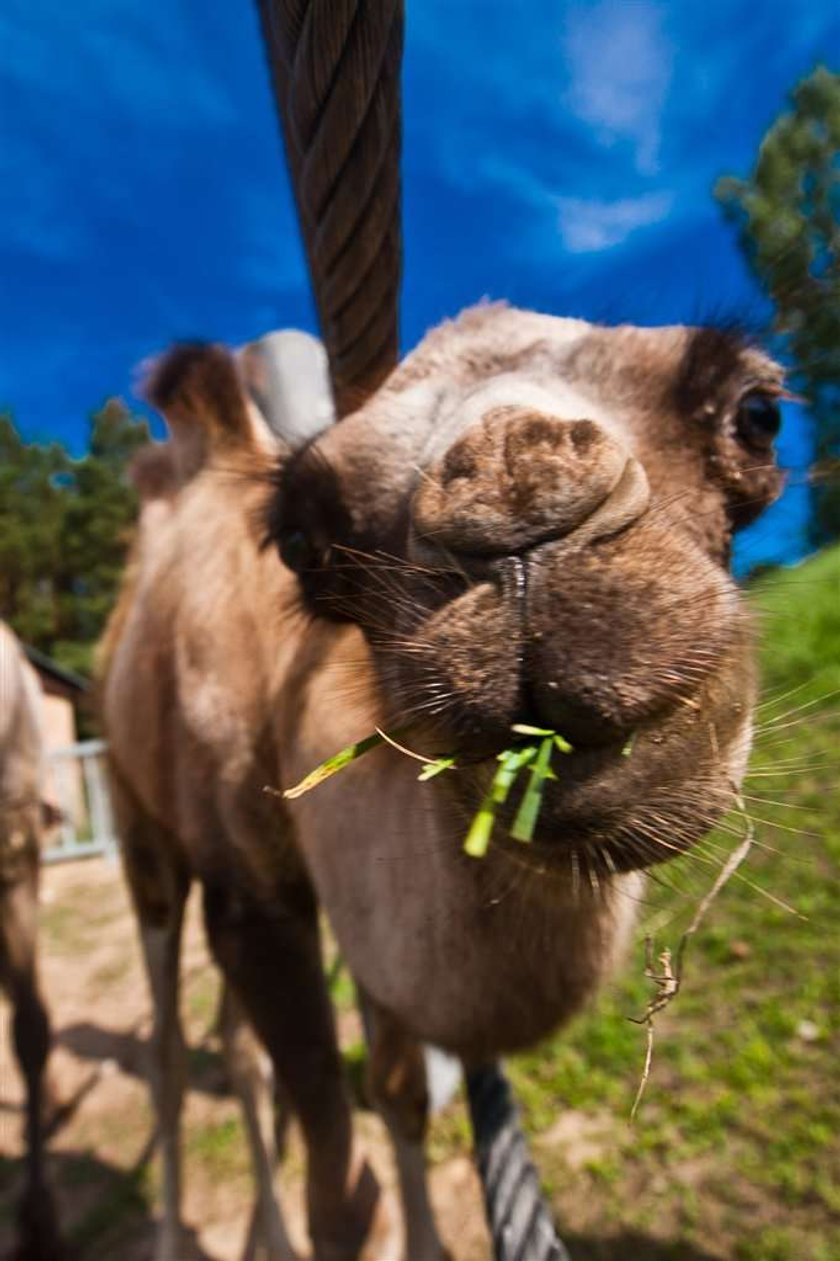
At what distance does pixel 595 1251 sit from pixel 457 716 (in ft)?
9.41

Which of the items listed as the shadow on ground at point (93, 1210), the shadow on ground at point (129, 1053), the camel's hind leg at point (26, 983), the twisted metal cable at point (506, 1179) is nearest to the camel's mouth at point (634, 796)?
the twisted metal cable at point (506, 1179)

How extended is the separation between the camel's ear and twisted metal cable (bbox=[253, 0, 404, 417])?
173 cm

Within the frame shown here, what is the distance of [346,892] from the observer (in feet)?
6.39

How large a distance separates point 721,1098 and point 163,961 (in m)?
2.48

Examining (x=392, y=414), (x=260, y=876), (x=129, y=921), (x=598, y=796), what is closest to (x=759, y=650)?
(x=598, y=796)

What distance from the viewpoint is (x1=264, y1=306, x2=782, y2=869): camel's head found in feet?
3.19

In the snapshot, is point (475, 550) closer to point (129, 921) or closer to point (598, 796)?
point (598, 796)

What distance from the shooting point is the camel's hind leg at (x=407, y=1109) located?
2771mm

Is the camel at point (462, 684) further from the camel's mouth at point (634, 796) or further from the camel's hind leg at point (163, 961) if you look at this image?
the camel's hind leg at point (163, 961)

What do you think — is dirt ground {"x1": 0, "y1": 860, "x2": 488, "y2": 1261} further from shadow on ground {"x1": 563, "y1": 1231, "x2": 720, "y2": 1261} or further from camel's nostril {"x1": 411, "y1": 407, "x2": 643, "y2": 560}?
camel's nostril {"x1": 411, "y1": 407, "x2": 643, "y2": 560}

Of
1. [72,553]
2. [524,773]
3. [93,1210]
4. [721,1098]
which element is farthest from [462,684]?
[72,553]

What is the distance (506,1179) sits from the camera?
1847 mm

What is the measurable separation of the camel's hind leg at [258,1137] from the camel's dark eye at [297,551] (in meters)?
2.24

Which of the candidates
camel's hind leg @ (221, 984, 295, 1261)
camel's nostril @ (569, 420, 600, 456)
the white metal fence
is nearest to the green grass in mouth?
camel's nostril @ (569, 420, 600, 456)
